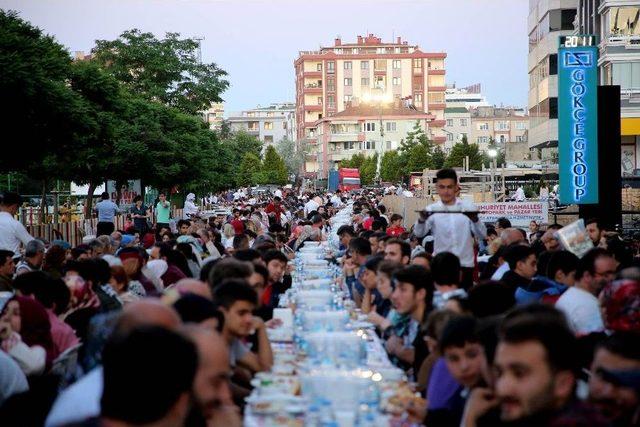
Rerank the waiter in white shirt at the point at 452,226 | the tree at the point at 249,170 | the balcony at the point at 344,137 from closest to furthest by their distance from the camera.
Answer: the waiter in white shirt at the point at 452,226 < the tree at the point at 249,170 < the balcony at the point at 344,137

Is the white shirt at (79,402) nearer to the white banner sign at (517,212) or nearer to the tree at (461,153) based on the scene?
the white banner sign at (517,212)

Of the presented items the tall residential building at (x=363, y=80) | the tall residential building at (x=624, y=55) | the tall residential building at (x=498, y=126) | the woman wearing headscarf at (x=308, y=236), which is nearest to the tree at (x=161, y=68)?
the tall residential building at (x=624, y=55)

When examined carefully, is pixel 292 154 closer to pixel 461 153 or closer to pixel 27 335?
pixel 461 153

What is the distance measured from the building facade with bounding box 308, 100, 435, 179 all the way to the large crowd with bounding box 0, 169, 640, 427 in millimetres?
131830

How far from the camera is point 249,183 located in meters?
115

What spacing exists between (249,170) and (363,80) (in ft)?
153

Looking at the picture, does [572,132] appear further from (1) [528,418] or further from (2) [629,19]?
(2) [629,19]

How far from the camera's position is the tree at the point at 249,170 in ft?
372

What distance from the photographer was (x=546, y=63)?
6222 cm

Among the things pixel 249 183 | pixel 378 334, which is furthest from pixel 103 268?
pixel 249 183

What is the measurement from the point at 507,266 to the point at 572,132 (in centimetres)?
799

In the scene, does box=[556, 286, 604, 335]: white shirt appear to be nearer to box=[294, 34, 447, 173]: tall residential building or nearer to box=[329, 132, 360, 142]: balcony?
box=[329, 132, 360, 142]: balcony

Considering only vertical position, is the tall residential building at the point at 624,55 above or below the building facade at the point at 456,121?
below

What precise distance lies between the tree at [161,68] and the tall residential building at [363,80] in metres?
86.4
